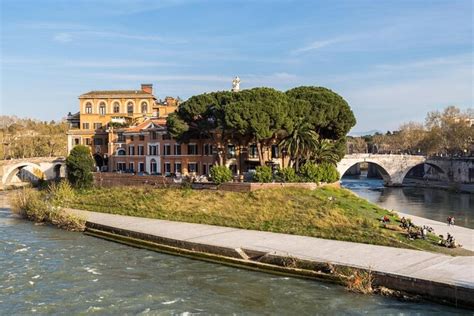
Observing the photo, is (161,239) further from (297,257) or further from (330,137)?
(330,137)

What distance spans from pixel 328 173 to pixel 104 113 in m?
48.9

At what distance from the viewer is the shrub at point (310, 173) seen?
2168 inches

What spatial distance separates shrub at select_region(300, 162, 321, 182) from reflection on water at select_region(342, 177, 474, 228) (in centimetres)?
1296

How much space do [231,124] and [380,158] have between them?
61.6m

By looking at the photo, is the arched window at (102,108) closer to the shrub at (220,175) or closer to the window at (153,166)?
the window at (153,166)

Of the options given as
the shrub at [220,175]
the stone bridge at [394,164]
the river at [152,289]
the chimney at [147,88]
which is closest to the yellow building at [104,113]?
the chimney at [147,88]

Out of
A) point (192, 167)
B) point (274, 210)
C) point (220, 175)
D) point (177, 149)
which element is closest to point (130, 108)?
point (177, 149)

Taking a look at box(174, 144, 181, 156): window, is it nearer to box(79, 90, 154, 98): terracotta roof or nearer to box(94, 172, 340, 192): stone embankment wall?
box(94, 172, 340, 192): stone embankment wall

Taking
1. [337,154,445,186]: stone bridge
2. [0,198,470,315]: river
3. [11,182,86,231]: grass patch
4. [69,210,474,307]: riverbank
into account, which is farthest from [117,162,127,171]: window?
[337,154,445,186]: stone bridge

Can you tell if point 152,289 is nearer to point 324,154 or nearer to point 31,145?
point 324,154

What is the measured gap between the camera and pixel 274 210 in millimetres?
46219

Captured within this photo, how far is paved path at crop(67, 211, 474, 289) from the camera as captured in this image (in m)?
27.2

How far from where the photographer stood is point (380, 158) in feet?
354

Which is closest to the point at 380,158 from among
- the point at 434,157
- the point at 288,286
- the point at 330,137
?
the point at 434,157
